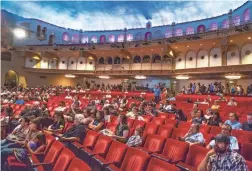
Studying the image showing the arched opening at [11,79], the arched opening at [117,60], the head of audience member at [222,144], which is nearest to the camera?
the head of audience member at [222,144]

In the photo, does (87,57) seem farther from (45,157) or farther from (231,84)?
(45,157)

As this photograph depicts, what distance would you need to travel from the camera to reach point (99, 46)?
23516 millimetres

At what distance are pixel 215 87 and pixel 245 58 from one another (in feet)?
10.5

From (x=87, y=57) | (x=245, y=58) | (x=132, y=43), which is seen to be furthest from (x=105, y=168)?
(x=87, y=57)

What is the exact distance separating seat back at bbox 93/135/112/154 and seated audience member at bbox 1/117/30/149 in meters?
1.55

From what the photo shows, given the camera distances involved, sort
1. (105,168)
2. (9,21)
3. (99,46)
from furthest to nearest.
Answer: (9,21) < (99,46) < (105,168)

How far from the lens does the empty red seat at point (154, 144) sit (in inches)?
157

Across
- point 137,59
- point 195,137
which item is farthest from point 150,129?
point 137,59

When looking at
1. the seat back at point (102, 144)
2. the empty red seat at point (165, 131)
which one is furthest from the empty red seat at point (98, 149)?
the empty red seat at point (165, 131)

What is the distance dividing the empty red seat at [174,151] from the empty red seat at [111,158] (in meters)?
0.56

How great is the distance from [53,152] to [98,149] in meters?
0.83

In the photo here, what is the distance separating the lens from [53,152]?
11.5ft

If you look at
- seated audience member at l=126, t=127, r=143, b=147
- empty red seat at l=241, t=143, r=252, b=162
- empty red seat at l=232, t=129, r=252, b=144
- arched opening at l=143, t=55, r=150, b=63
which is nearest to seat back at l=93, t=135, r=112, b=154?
seated audience member at l=126, t=127, r=143, b=147

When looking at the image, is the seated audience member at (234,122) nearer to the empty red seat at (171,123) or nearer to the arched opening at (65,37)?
the empty red seat at (171,123)
